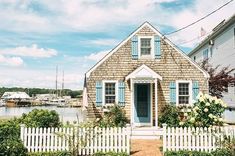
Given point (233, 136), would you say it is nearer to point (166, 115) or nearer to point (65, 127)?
point (65, 127)

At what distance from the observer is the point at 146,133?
19.2m

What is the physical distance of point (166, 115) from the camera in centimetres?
2156

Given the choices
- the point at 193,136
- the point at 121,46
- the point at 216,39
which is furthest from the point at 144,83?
the point at 216,39

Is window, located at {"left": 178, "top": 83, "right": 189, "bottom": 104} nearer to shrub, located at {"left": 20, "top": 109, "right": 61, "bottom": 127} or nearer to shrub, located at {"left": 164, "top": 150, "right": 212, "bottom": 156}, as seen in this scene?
shrub, located at {"left": 20, "top": 109, "right": 61, "bottom": 127}

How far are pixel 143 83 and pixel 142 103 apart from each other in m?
1.31

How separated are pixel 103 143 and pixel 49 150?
2024mm

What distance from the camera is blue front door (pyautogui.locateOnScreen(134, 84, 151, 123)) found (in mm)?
22344

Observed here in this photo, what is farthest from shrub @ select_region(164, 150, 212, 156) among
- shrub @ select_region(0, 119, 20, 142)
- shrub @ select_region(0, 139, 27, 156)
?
shrub @ select_region(0, 119, 20, 142)

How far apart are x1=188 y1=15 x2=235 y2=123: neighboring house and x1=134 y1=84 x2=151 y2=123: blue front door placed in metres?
7.86

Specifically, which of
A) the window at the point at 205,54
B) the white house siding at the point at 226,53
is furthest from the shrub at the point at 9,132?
the window at the point at 205,54

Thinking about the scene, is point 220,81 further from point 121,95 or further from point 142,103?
point 121,95

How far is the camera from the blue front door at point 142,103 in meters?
22.3

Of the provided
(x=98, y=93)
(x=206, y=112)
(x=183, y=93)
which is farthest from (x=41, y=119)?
(x=183, y=93)

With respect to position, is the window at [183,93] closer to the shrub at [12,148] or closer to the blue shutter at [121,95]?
the blue shutter at [121,95]
